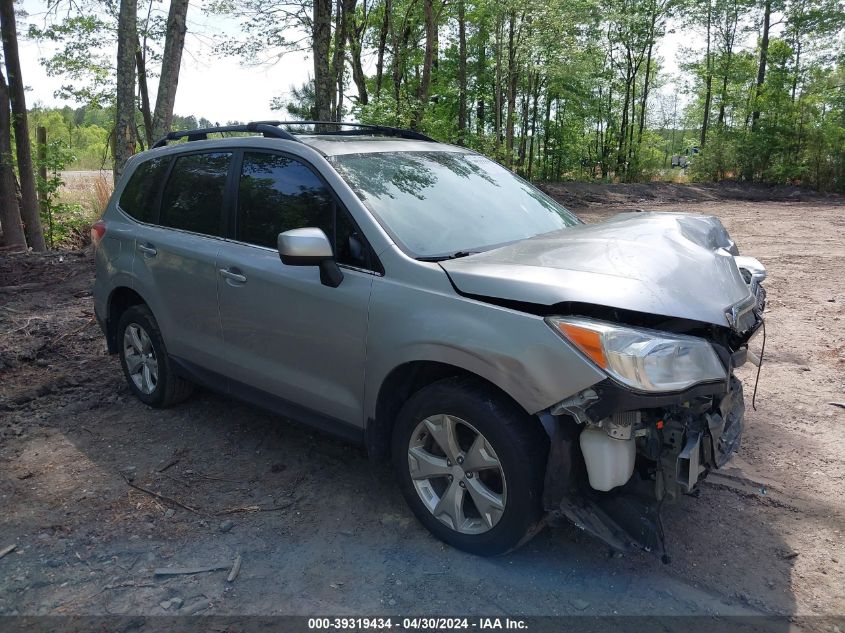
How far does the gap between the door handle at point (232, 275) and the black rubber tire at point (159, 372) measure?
3.16 ft

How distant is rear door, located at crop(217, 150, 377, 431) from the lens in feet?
10.8

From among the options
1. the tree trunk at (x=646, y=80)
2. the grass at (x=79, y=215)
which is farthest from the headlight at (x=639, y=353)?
the tree trunk at (x=646, y=80)

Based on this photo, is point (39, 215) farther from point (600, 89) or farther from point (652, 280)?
point (600, 89)

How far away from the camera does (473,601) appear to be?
9.07ft

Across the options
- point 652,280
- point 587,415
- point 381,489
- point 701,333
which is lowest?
point 381,489

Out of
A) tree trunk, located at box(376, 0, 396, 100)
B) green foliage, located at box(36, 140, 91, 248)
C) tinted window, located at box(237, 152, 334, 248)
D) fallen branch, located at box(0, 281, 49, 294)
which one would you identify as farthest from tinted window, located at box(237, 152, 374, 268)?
tree trunk, located at box(376, 0, 396, 100)

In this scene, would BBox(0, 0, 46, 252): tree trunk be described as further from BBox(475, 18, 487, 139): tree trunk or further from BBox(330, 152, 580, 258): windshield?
BBox(475, 18, 487, 139): tree trunk

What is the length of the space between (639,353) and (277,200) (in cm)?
224

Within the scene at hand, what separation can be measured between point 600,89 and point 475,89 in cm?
700

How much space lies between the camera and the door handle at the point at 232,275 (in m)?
3.81

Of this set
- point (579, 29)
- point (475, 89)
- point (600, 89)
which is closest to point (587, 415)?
point (579, 29)

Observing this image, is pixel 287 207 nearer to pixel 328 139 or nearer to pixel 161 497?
pixel 328 139

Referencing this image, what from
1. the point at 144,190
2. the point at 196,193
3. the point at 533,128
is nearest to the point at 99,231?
the point at 144,190

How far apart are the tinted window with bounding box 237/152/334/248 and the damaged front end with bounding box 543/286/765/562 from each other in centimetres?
162
